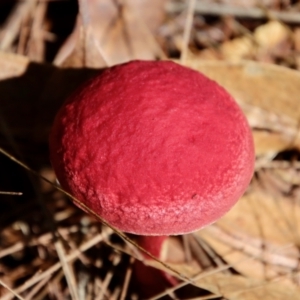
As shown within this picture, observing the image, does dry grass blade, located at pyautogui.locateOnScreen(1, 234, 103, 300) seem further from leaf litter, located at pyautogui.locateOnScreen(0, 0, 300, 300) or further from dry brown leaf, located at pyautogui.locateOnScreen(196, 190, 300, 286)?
dry brown leaf, located at pyautogui.locateOnScreen(196, 190, 300, 286)

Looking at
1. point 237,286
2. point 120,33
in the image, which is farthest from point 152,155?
point 120,33

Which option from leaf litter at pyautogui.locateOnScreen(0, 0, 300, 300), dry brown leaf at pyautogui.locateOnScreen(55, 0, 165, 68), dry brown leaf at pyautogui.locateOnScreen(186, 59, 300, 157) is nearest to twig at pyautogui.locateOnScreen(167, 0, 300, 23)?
dry brown leaf at pyautogui.locateOnScreen(55, 0, 165, 68)

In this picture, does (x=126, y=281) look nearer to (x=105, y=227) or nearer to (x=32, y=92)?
(x=105, y=227)

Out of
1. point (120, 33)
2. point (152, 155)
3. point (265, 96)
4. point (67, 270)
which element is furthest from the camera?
point (120, 33)

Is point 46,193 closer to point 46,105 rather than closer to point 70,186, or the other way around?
point 46,105

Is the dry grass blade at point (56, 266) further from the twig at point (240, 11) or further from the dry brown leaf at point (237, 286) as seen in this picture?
the twig at point (240, 11)

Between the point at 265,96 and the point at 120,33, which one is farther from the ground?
the point at 120,33

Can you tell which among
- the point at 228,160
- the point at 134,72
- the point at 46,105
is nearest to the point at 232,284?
the point at 228,160
